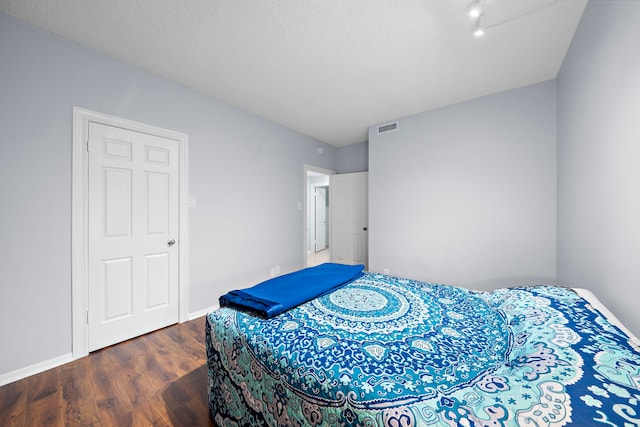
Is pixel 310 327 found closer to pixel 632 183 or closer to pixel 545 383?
pixel 545 383

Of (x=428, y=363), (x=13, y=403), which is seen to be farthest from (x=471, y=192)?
(x=13, y=403)

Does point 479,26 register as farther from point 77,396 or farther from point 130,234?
point 77,396

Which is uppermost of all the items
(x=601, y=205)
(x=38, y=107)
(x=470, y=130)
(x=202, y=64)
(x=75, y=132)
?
(x=202, y=64)

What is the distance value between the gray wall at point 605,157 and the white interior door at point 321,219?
5.67 m

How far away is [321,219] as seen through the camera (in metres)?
7.49

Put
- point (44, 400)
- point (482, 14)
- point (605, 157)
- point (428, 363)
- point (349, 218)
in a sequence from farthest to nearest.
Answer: point (349, 218) < point (482, 14) < point (44, 400) < point (605, 157) < point (428, 363)

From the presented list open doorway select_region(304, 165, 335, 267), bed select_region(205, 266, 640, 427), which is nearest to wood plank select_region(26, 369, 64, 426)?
bed select_region(205, 266, 640, 427)

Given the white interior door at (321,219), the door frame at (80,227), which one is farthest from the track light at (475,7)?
the white interior door at (321,219)

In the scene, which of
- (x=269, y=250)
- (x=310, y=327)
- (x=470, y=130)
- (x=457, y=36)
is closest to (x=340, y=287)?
(x=310, y=327)

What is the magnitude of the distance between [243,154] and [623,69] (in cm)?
337

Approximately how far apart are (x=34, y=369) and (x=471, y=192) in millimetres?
4623

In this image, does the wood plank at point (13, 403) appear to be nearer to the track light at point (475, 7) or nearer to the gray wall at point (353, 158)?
the track light at point (475, 7)

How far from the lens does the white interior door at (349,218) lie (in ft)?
14.9

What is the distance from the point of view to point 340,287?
5.90 feet
